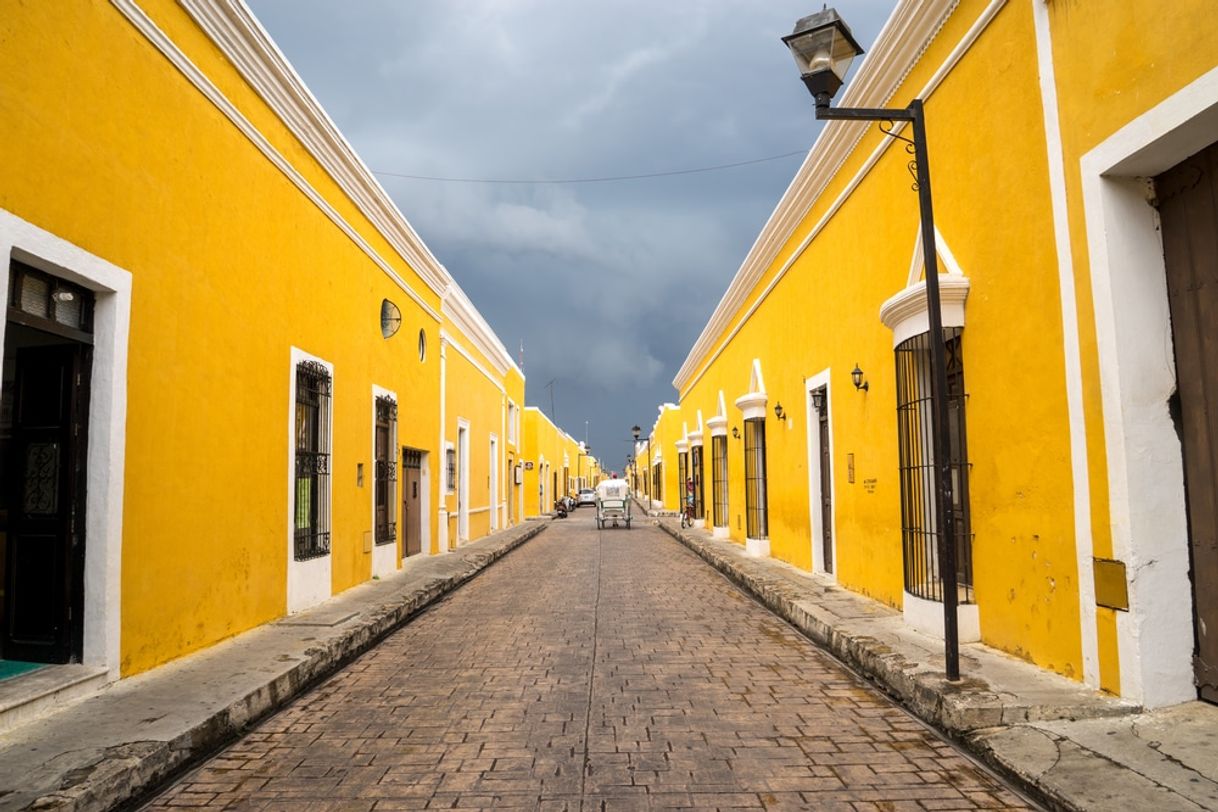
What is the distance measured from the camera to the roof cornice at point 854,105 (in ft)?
21.8

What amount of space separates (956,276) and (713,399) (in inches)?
601

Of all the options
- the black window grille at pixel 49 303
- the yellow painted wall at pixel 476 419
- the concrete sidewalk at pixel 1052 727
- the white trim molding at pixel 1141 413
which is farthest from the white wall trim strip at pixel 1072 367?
the yellow painted wall at pixel 476 419

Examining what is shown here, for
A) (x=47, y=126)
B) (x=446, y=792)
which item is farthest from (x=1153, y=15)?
(x=47, y=126)

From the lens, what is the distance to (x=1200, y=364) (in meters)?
4.13

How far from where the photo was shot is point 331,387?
30.7 feet

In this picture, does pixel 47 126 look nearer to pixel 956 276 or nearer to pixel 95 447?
pixel 95 447

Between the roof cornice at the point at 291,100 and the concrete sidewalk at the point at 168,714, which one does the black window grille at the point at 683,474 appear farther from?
the concrete sidewalk at the point at 168,714

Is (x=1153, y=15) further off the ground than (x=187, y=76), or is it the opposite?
(x=187, y=76)

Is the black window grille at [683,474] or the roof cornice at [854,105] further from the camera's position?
the black window grille at [683,474]

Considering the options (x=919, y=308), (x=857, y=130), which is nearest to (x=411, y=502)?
(x=857, y=130)

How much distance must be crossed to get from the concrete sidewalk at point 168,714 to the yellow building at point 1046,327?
4.75m

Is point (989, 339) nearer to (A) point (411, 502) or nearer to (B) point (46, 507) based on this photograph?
(B) point (46, 507)

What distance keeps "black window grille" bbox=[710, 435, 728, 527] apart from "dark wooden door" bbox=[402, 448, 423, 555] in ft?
24.8

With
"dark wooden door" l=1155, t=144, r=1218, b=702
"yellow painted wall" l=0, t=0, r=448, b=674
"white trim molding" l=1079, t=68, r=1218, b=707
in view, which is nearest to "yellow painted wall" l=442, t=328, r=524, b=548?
"yellow painted wall" l=0, t=0, r=448, b=674
